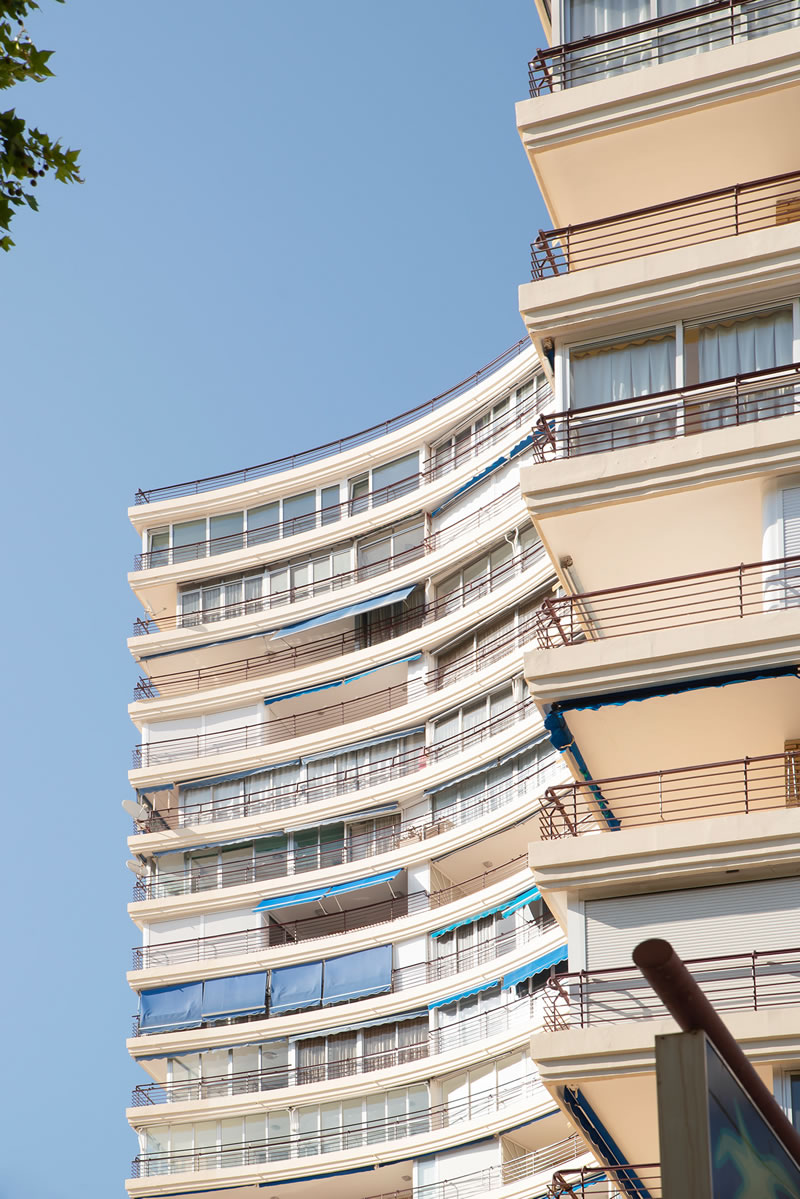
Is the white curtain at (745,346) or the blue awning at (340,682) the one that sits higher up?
the blue awning at (340,682)

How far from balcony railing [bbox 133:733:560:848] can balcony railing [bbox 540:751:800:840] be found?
59.9 ft

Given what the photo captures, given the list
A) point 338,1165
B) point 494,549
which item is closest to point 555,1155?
point 338,1165

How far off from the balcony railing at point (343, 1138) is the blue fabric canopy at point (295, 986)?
3.46 m

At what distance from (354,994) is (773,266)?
27874 mm

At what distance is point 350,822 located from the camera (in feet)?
158

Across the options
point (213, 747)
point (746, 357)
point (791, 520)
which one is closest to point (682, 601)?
point (791, 520)

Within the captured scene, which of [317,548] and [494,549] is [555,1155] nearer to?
[494,549]

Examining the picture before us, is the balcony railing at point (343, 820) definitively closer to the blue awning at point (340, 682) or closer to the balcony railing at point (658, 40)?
the blue awning at point (340, 682)

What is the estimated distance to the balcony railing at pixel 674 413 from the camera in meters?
22.2

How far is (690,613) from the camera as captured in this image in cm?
2142

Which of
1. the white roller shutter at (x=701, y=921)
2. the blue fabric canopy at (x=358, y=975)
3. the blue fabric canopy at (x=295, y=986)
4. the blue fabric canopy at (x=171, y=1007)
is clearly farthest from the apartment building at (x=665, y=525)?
the blue fabric canopy at (x=171, y=1007)

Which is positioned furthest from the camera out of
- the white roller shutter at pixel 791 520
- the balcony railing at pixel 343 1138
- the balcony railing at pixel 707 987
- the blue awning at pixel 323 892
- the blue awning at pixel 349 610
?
the blue awning at pixel 349 610

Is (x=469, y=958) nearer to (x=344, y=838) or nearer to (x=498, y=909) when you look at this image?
(x=498, y=909)

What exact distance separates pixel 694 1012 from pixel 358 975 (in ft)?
132
